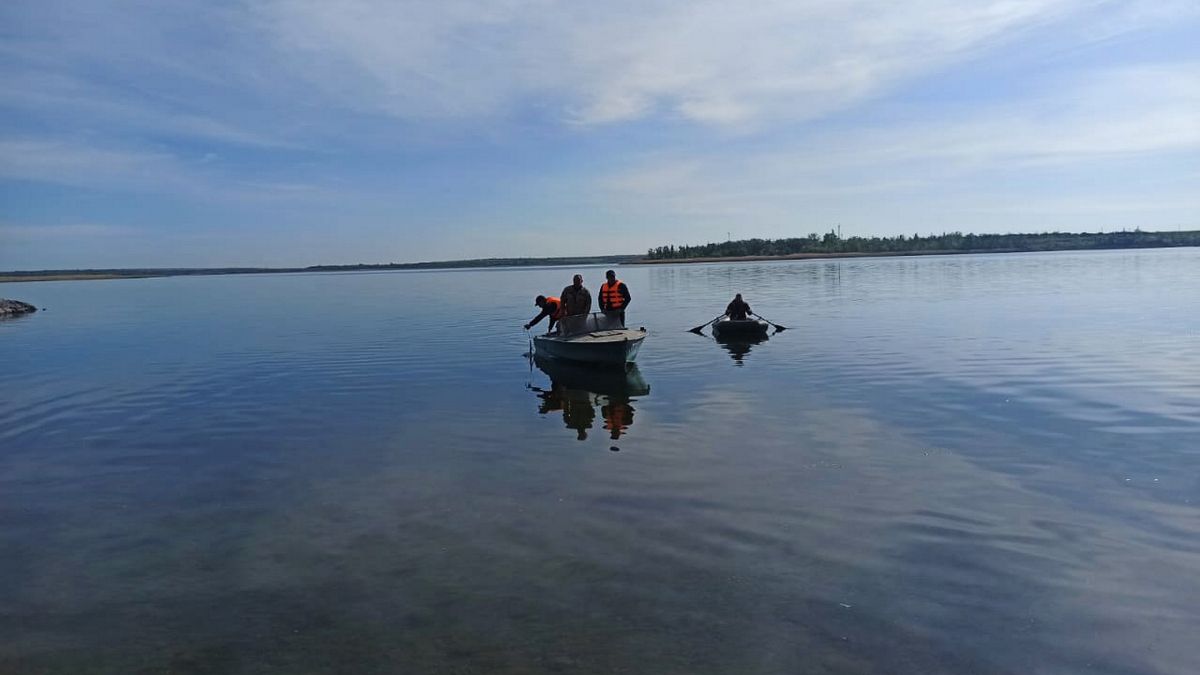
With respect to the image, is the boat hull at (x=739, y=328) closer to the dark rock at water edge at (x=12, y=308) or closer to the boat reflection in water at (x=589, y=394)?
the boat reflection in water at (x=589, y=394)

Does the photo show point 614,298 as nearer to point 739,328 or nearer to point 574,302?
point 574,302

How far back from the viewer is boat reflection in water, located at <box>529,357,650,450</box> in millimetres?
15195

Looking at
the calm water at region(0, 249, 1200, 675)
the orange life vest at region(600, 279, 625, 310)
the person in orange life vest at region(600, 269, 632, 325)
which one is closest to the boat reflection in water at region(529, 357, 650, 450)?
the calm water at region(0, 249, 1200, 675)

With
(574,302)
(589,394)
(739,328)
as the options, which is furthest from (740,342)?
(589,394)

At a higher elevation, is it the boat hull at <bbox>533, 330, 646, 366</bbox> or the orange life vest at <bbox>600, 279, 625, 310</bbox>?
the orange life vest at <bbox>600, 279, 625, 310</bbox>

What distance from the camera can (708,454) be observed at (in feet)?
39.4

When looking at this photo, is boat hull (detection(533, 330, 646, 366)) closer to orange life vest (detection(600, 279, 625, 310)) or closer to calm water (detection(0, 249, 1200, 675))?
orange life vest (detection(600, 279, 625, 310))

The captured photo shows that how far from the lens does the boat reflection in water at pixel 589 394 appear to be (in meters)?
15.2

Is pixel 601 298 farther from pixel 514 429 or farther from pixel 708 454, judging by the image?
pixel 708 454

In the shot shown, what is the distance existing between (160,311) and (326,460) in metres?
56.4

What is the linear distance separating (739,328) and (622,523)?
19287mm

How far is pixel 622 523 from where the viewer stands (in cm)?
904

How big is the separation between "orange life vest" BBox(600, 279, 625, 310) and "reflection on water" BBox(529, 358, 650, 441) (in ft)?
6.18

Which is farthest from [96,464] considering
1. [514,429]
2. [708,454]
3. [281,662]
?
[708,454]
